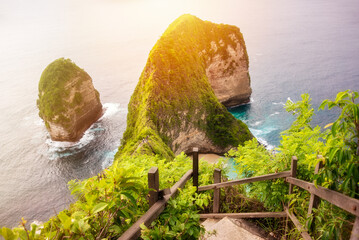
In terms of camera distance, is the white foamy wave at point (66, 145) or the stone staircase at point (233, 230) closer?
the stone staircase at point (233, 230)

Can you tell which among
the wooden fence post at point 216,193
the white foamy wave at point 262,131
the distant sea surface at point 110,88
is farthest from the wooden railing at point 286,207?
the white foamy wave at point 262,131

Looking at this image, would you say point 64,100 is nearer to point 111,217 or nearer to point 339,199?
point 111,217

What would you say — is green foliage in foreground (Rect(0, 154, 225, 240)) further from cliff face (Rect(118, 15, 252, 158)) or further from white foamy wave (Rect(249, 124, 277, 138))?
white foamy wave (Rect(249, 124, 277, 138))

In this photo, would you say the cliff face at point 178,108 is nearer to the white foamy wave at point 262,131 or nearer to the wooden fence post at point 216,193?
the white foamy wave at point 262,131

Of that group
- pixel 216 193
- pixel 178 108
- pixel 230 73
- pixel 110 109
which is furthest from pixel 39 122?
pixel 216 193

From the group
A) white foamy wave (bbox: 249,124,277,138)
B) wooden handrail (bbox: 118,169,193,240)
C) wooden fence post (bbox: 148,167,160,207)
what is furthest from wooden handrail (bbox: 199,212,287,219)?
white foamy wave (bbox: 249,124,277,138)

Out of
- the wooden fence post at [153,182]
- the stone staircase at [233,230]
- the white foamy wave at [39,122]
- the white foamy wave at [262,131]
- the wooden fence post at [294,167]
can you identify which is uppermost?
the wooden fence post at [153,182]
